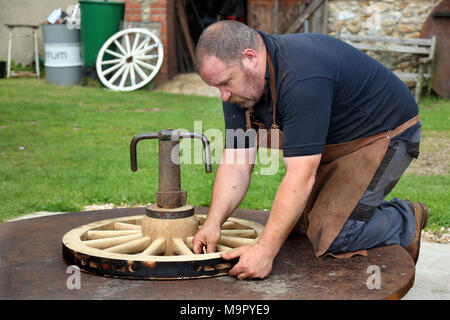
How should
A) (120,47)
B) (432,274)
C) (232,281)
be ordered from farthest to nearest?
(120,47), (432,274), (232,281)

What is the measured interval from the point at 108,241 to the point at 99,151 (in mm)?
3622

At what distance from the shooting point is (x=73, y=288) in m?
1.68

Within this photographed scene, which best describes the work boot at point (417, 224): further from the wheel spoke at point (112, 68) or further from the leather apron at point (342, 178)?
the wheel spoke at point (112, 68)

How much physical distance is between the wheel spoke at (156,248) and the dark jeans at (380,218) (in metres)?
0.58

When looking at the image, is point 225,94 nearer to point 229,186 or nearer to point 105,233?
point 229,186

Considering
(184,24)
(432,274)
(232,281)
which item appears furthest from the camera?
(184,24)

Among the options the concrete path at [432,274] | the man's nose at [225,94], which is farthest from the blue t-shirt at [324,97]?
the concrete path at [432,274]

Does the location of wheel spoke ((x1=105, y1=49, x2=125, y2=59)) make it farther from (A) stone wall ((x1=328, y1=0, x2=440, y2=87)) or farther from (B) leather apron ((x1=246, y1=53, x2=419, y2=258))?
(B) leather apron ((x1=246, y1=53, x2=419, y2=258))

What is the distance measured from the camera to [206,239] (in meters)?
2.07

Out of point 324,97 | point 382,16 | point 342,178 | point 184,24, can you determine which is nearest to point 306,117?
point 324,97

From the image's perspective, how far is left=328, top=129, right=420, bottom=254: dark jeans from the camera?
2.12m

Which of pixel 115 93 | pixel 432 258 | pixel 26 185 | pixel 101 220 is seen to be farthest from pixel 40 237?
pixel 115 93

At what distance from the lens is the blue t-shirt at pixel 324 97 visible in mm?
1896

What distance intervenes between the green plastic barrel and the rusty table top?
24.9ft
